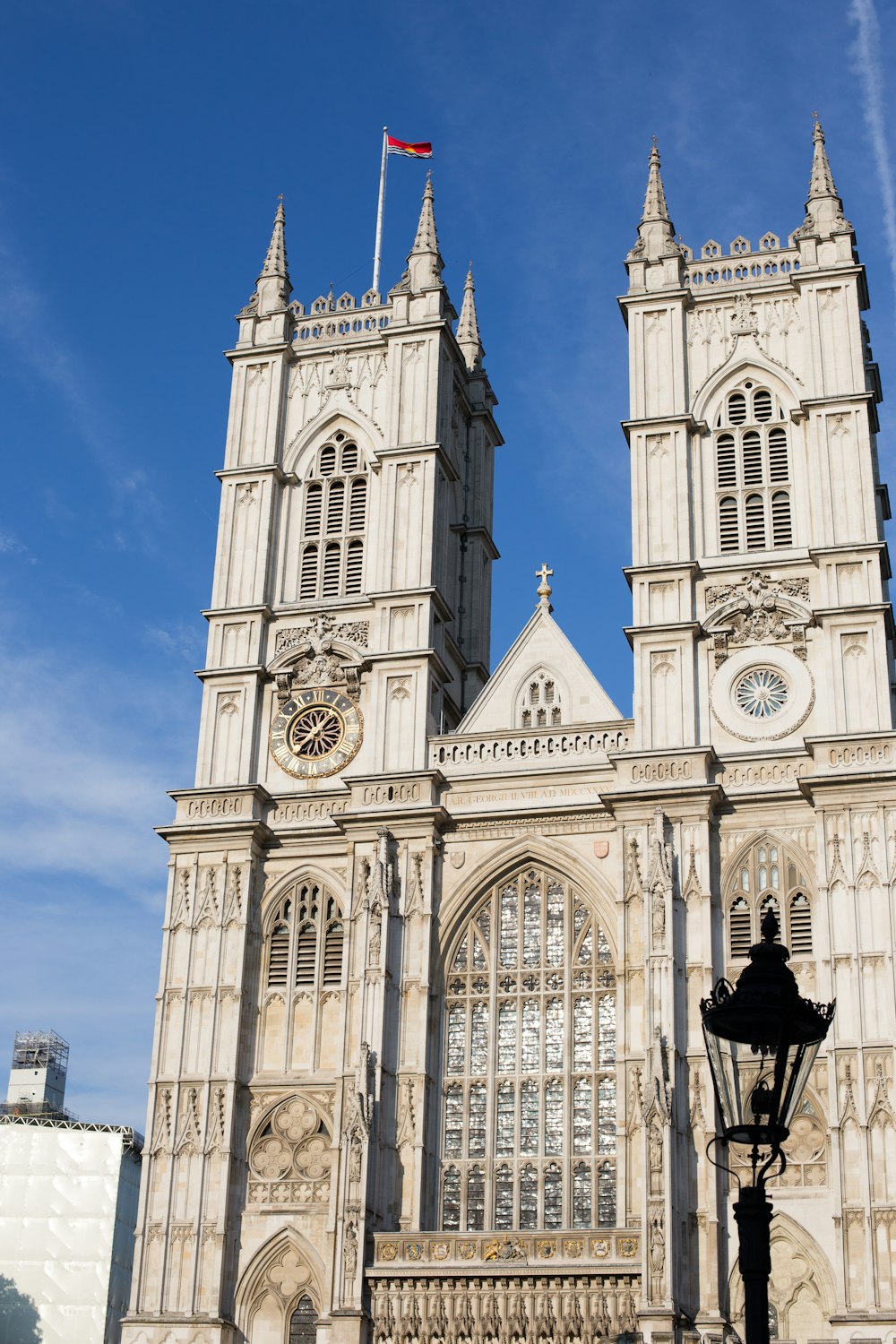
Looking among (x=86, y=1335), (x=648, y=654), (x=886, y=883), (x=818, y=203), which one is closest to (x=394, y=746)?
(x=648, y=654)

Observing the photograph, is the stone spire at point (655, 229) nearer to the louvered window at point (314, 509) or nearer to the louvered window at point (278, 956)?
the louvered window at point (314, 509)

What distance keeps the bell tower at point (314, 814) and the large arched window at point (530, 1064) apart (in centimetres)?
104

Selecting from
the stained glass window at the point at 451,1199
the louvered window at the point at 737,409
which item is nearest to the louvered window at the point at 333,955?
the stained glass window at the point at 451,1199

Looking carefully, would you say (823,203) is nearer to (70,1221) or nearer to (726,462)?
(726,462)

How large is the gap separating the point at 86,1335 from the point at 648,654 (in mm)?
33837

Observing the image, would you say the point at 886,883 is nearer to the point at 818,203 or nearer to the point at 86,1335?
the point at 818,203

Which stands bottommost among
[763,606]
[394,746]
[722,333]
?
[394,746]

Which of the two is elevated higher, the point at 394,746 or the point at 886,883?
the point at 394,746

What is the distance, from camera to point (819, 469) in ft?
113

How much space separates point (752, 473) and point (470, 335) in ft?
37.0

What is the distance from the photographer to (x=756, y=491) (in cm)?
3522

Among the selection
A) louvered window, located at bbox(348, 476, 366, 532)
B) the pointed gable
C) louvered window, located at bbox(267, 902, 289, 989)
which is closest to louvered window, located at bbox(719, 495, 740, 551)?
the pointed gable

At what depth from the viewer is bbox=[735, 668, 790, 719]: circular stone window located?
32875mm

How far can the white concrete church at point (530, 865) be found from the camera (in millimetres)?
28719
